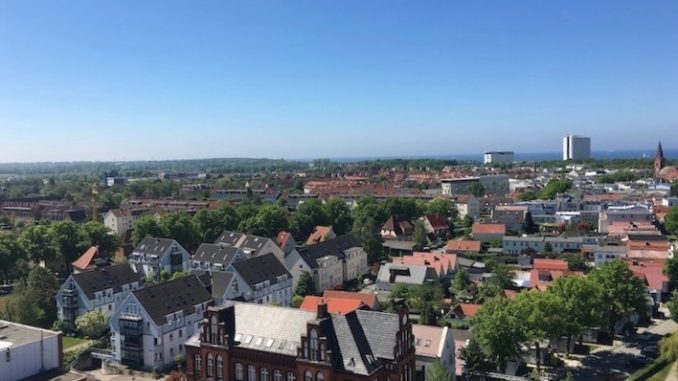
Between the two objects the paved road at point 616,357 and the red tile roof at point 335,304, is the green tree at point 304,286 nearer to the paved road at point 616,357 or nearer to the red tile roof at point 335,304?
the red tile roof at point 335,304

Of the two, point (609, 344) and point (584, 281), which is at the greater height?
point (584, 281)

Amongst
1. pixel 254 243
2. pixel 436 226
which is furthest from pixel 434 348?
pixel 436 226

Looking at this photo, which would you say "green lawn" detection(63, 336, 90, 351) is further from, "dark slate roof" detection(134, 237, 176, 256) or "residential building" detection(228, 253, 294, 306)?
"dark slate roof" detection(134, 237, 176, 256)

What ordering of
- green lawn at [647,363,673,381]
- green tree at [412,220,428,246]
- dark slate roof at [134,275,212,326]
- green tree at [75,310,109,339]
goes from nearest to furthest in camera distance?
green lawn at [647,363,673,381]
dark slate roof at [134,275,212,326]
green tree at [75,310,109,339]
green tree at [412,220,428,246]

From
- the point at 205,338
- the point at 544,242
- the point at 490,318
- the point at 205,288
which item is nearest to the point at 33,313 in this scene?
the point at 205,288

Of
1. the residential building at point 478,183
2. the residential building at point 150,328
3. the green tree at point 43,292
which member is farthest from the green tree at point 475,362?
the residential building at point 478,183

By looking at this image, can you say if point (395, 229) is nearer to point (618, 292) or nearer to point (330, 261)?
point (330, 261)

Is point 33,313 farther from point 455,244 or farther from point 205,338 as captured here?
point 455,244

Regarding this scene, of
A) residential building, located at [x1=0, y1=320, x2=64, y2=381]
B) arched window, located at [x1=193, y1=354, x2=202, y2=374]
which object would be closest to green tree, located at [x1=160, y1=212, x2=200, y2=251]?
residential building, located at [x1=0, y1=320, x2=64, y2=381]
